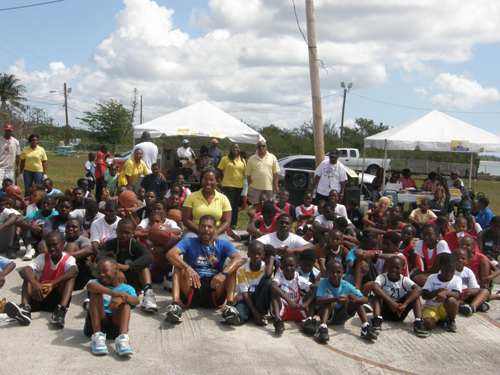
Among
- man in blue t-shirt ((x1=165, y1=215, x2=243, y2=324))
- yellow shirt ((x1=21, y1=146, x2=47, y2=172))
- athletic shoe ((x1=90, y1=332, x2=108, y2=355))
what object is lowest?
athletic shoe ((x1=90, y1=332, x2=108, y2=355))

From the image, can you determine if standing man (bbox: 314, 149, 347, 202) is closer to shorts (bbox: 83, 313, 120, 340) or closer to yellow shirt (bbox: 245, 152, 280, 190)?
yellow shirt (bbox: 245, 152, 280, 190)

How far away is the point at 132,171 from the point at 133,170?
1.2 inches

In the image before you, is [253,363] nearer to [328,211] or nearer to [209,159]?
[328,211]

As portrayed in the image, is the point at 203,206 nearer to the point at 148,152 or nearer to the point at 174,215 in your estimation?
the point at 174,215

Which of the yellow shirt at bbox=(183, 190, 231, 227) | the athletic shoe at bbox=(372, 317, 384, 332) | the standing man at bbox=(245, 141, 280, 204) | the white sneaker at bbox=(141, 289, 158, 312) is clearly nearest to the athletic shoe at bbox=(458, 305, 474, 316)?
the athletic shoe at bbox=(372, 317, 384, 332)

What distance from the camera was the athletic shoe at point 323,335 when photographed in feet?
16.1

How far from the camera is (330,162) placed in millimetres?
9852

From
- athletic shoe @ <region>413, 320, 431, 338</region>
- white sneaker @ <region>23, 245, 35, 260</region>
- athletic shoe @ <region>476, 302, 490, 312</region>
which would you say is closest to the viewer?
athletic shoe @ <region>413, 320, 431, 338</region>

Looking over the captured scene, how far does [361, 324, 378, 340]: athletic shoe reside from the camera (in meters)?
5.04

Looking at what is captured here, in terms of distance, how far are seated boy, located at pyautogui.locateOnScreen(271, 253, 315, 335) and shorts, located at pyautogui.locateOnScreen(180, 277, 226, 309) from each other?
0.71 meters

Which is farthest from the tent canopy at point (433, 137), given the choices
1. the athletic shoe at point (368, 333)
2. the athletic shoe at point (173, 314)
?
the athletic shoe at point (173, 314)

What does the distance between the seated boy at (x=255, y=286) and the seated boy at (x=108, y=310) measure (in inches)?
51.8

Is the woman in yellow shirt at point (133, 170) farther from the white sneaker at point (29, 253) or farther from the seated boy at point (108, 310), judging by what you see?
the seated boy at point (108, 310)

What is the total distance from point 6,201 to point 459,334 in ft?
21.9
